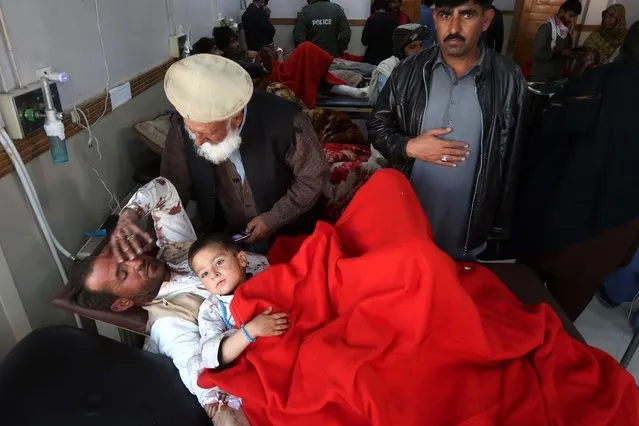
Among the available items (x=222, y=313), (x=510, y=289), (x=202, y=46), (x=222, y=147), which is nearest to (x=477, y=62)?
(x=510, y=289)

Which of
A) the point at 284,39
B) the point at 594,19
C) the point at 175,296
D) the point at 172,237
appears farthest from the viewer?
the point at 284,39

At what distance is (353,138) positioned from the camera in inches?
122

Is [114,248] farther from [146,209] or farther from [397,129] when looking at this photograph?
[397,129]

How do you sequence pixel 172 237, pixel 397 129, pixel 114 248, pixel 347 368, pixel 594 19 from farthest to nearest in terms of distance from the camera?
pixel 594 19, pixel 397 129, pixel 172 237, pixel 114 248, pixel 347 368

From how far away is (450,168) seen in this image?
1.64m

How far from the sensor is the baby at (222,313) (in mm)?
1141

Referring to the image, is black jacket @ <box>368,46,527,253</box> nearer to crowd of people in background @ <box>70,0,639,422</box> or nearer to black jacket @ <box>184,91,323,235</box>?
crowd of people in background @ <box>70,0,639,422</box>

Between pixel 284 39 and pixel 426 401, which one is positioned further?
pixel 284 39

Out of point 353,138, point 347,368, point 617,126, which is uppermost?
point 617,126

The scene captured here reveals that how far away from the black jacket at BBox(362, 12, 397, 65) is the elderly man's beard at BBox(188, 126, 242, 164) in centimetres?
402

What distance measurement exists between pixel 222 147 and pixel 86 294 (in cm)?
58

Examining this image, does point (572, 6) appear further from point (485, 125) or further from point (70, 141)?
point (70, 141)

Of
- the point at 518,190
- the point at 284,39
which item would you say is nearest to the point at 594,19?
the point at 284,39

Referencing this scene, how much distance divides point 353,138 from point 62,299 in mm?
2191
